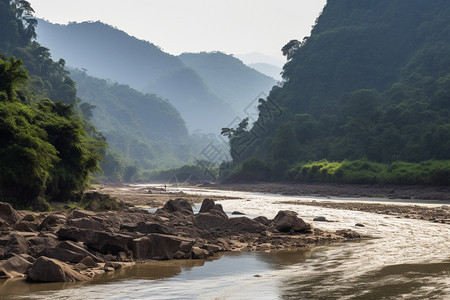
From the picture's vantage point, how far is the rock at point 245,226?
20.1 metres

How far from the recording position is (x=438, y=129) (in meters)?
64.4

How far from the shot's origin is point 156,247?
14.4 m

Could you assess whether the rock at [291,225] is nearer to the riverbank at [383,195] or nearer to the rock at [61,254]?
the rock at [61,254]

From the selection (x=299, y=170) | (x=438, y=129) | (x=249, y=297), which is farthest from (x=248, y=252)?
(x=299, y=170)

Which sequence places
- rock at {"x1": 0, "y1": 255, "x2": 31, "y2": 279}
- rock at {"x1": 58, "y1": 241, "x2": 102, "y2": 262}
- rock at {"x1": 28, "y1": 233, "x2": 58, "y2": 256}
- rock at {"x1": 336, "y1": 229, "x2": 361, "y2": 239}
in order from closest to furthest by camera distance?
rock at {"x1": 0, "y1": 255, "x2": 31, "y2": 279}, rock at {"x1": 58, "y1": 241, "x2": 102, "y2": 262}, rock at {"x1": 28, "y1": 233, "x2": 58, "y2": 256}, rock at {"x1": 336, "y1": 229, "x2": 361, "y2": 239}

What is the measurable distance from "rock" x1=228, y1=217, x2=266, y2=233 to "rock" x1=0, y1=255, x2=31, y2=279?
10.3m

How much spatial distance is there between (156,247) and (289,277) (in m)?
4.85

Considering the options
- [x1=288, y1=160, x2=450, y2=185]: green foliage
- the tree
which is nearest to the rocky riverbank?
the tree

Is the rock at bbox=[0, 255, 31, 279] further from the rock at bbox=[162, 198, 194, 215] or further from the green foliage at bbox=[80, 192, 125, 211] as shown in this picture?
the green foliage at bbox=[80, 192, 125, 211]

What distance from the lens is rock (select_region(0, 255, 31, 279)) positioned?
1105cm

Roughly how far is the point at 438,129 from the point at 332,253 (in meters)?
56.8

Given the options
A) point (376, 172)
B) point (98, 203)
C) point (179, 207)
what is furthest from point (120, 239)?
point (376, 172)

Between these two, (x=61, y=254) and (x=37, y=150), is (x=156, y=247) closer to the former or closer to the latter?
(x=61, y=254)

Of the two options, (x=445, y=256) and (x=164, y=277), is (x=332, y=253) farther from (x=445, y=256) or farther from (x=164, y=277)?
(x=164, y=277)
